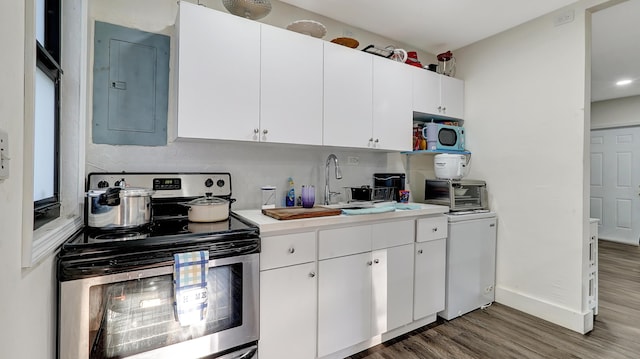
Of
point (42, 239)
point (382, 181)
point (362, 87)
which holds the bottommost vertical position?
point (42, 239)

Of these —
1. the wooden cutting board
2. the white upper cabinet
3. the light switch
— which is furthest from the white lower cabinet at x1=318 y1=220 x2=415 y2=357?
the light switch

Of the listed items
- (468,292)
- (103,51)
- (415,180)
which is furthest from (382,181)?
(103,51)

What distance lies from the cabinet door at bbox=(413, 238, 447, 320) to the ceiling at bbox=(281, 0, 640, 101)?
1921 mm

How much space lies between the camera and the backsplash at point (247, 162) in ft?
5.94

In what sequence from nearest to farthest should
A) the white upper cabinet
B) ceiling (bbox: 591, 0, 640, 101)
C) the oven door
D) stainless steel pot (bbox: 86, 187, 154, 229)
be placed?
the oven door, stainless steel pot (bbox: 86, 187, 154, 229), ceiling (bbox: 591, 0, 640, 101), the white upper cabinet

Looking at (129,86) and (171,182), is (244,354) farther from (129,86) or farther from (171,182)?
(129,86)

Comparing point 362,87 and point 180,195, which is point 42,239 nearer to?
point 180,195

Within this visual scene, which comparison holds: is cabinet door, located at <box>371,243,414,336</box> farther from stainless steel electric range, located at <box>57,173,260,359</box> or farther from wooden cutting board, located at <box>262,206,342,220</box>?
stainless steel electric range, located at <box>57,173,260,359</box>

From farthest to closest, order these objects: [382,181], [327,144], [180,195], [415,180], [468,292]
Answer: [415,180] → [382,181] → [468,292] → [327,144] → [180,195]

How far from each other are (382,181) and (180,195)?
1.76 metres

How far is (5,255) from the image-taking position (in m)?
0.72

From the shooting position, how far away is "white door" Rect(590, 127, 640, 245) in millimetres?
4941

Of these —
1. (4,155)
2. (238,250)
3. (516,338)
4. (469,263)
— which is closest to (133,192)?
(238,250)

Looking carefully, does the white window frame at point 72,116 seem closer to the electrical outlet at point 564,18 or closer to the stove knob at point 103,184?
the stove knob at point 103,184
